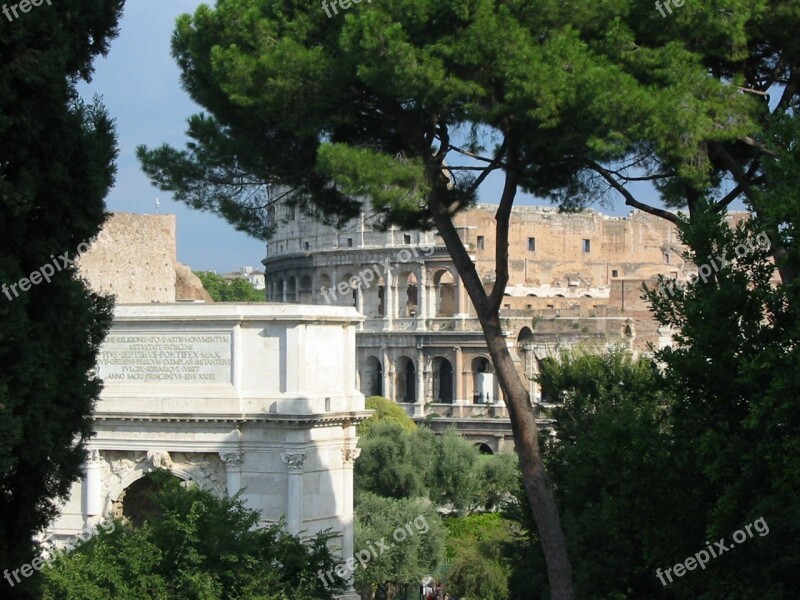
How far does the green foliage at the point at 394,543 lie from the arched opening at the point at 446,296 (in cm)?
2672

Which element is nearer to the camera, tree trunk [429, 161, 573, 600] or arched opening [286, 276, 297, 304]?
tree trunk [429, 161, 573, 600]

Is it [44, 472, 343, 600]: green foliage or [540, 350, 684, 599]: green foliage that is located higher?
[540, 350, 684, 599]: green foliage

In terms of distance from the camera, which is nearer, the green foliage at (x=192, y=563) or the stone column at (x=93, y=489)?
the green foliage at (x=192, y=563)

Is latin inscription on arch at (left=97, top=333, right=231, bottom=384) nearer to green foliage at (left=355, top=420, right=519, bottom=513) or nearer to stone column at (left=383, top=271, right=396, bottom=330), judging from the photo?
green foliage at (left=355, top=420, right=519, bottom=513)

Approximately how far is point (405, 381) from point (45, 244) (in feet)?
146

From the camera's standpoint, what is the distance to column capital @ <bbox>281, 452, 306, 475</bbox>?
699 inches

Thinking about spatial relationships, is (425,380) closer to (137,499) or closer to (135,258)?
(135,258)

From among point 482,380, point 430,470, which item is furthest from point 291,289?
point 430,470

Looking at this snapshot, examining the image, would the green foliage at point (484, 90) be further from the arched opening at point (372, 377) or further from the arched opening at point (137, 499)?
the arched opening at point (372, 377)

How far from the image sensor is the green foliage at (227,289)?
283 feet

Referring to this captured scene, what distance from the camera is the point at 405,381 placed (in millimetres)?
51844

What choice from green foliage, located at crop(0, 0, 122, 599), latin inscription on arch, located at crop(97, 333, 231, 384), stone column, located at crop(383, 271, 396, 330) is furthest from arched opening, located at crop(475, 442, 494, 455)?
green foliage, located at crop(0, 0, 122, 599)

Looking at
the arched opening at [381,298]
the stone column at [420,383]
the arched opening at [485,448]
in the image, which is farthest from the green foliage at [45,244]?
the arched opening at [381,298]

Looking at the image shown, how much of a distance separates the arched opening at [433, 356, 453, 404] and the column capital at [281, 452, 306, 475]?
3267 cm
